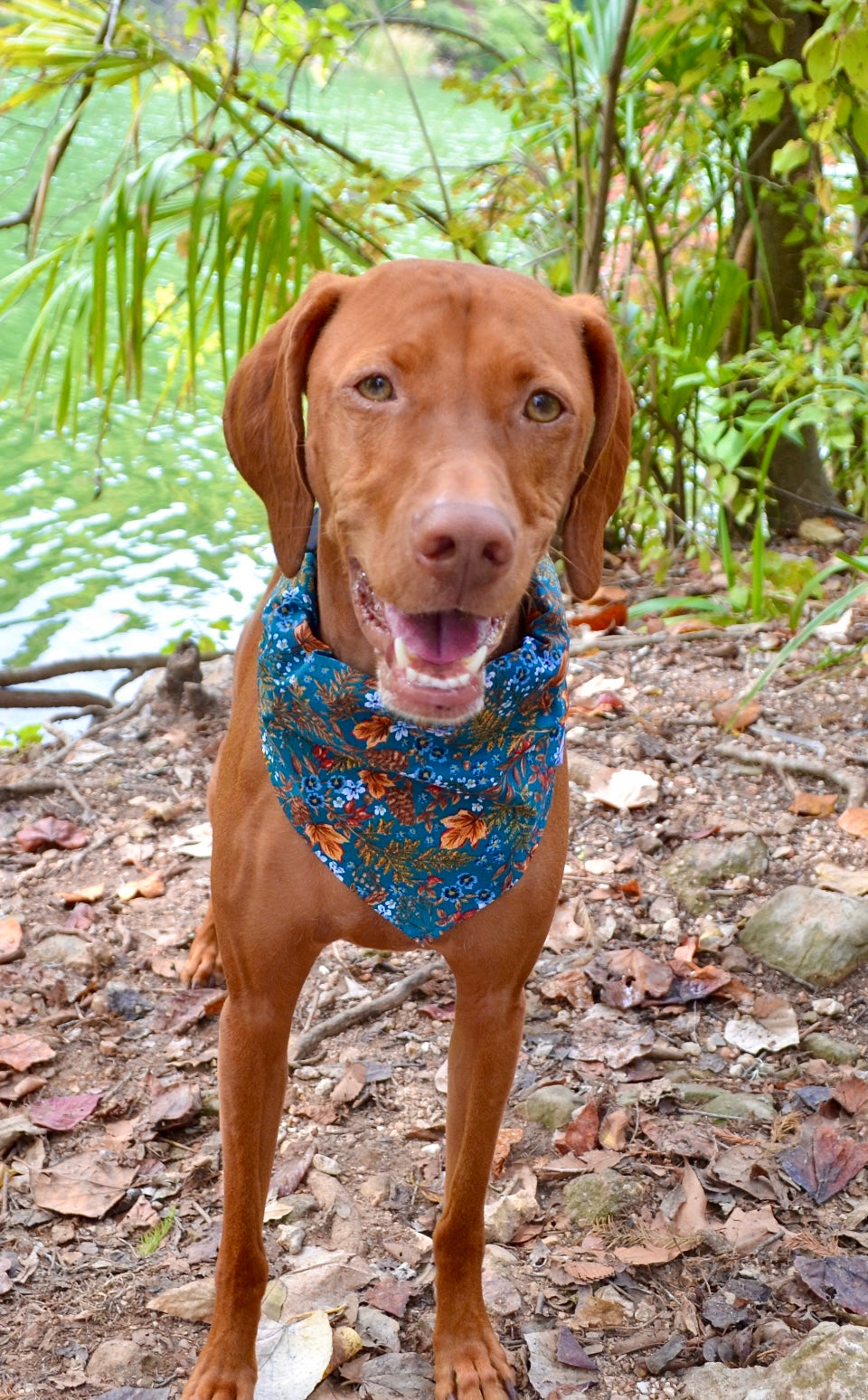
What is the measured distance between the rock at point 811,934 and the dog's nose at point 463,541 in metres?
1.82

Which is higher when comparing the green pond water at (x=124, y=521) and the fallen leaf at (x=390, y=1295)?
the fallen leaf at (x=390, y=1295)

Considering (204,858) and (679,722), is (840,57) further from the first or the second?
(204,858)

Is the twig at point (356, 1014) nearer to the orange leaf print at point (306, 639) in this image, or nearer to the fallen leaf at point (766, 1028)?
the fallen leaf at point (766, 1028)

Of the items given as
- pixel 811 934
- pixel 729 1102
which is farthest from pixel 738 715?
pixel 729 1102

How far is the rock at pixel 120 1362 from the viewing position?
2.45 metres

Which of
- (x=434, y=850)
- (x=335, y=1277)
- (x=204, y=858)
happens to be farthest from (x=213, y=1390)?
(x=204, y=858)

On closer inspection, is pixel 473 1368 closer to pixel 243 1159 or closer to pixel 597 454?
pixel 243 1159

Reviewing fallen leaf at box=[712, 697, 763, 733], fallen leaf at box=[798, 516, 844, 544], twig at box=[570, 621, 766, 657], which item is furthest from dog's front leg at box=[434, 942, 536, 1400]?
fallen leaf at box=[798, 516, 844, 544]

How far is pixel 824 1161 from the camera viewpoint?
2.82 meters

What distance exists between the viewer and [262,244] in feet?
13.9

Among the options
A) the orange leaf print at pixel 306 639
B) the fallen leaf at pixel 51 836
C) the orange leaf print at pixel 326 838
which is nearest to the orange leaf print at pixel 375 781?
the orange leaf print at pixel 326 838

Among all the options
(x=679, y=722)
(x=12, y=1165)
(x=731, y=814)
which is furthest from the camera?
(x=679, y=722)

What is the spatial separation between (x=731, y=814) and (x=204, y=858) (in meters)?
1.58

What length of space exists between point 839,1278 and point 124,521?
6.04 metres
